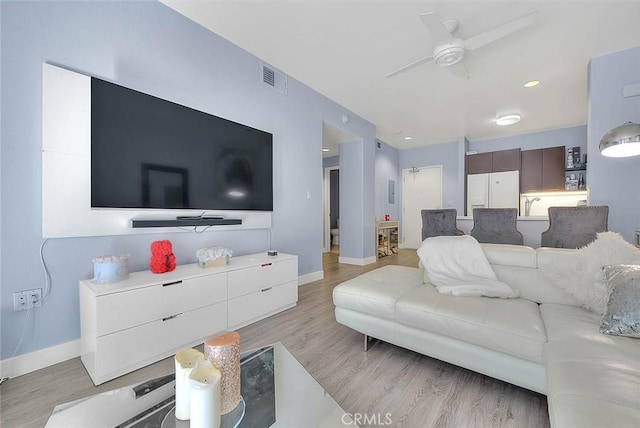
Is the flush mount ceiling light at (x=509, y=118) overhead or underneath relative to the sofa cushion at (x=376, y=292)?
overhead

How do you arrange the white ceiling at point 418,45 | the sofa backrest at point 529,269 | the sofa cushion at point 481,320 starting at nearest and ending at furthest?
the sofa cushion at point 481,320
the sofa backrest at point 529,269
the white ceiling at point 418,45

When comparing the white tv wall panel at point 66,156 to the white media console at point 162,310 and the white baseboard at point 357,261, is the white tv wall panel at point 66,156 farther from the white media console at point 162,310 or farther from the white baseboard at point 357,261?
the white baseboard at point 357,261

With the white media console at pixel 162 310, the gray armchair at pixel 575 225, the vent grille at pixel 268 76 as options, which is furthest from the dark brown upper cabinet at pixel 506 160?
the white media console at pixel 162 310

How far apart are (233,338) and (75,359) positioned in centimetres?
170

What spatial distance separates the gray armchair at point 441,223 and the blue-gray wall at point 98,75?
2119 millimetres

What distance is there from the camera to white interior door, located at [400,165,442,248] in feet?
21.8

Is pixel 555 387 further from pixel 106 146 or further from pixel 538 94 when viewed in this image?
pixel 538 94

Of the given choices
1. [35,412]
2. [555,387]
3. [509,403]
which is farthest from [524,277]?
[35,412]

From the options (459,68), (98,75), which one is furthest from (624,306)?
(98,75)

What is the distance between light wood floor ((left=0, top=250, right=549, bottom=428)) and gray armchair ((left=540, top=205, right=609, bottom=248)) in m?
2.19

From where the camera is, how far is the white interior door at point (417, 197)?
6648 millimetres

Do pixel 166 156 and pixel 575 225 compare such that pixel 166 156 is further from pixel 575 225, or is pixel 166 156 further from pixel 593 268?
pixel 575 225

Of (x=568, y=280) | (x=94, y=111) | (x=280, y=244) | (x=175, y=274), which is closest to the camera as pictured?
(x=568, y=280)

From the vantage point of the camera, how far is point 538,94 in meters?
3.81
